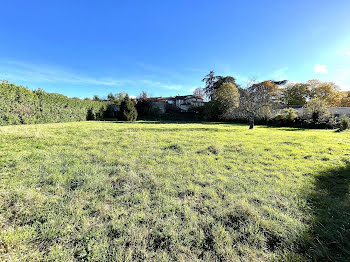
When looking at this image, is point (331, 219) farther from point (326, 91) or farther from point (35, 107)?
point (326, 91)

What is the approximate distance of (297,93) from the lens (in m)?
34.3

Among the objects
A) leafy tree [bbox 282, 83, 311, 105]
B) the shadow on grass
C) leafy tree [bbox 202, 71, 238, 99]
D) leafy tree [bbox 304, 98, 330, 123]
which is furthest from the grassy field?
leafy tree [bbox 282, 83, 311, 105]

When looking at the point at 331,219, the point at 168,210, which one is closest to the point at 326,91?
the point at 331,219

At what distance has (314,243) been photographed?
1.71 m

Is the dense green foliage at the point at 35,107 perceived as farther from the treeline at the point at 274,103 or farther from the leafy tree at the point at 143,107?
the treeline at the point at 274,103

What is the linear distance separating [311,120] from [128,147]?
68.1ft

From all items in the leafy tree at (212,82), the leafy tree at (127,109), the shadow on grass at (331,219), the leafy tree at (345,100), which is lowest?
the shadow on grass at (331,219)

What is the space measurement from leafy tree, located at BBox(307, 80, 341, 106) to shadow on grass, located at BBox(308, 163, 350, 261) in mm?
37337

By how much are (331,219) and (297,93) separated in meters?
43.0

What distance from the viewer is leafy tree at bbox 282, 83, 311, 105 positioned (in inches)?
1294

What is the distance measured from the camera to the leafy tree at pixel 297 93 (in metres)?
32.9

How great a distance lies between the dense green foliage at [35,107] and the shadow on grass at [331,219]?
1667 centimetres

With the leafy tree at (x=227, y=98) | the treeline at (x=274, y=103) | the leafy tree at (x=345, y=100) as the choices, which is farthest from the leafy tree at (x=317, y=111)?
the leafy tree at (x=345, y=100)

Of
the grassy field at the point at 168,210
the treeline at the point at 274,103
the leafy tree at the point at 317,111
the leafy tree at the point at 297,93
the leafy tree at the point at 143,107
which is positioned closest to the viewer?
the grassy field at the point at 168,210
